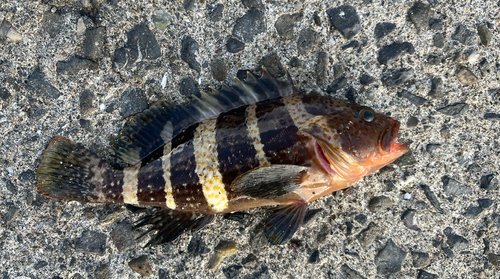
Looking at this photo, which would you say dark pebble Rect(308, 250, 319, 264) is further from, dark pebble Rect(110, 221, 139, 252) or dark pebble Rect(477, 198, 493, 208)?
dark pebble Rect(110, 221, 139, 252)

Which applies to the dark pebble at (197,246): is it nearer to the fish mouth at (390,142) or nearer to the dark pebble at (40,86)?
Result: the fish mouth at (390,142)

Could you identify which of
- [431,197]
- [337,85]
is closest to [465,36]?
[337,85]

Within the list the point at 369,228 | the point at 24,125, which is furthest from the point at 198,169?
the point at 24,125

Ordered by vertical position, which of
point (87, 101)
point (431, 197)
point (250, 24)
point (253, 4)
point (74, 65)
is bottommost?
point (431, 197)

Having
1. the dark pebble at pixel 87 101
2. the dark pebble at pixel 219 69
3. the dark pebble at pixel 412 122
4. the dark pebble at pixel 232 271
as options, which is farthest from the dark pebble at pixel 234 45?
the dark pebble at pixel 232 271

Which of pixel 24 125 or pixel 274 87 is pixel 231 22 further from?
pixel 24 125

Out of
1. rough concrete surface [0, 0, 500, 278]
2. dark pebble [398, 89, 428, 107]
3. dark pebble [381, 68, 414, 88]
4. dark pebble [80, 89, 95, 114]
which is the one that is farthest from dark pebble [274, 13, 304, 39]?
dark pebble [80, 89, 95, 114]

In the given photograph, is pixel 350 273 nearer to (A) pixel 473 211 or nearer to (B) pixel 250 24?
(A) pixel 473 211

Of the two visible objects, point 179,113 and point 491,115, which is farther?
point 179,113
